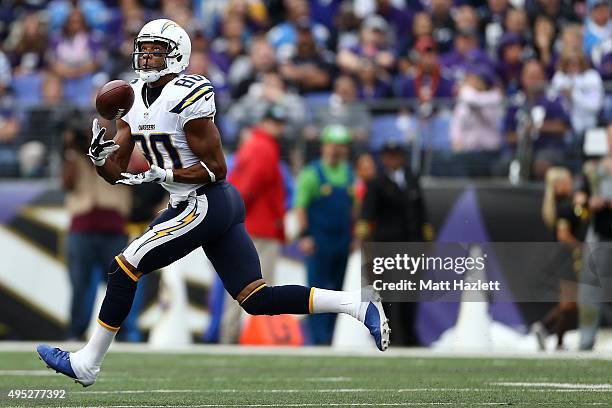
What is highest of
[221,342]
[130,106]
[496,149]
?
[130,106]

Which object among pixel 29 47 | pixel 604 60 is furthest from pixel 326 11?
pixel 604 60

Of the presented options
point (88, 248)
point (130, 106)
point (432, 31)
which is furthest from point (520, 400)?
point (432, 31)

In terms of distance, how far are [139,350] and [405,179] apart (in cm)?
267

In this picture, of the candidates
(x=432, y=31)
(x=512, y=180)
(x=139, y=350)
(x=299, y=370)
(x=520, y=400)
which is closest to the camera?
(x=520, y=400)

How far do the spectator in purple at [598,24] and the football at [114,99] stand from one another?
7155 mm

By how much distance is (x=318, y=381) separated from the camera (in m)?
7.75

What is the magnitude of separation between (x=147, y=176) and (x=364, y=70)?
6868mm

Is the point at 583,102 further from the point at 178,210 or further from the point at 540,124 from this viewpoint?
the point at 178,210

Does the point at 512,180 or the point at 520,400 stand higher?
the point at 520,400

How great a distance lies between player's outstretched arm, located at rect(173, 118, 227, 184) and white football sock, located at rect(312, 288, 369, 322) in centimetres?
78

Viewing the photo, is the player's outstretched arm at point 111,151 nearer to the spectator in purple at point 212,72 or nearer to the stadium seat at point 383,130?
the stadium seat at point 383,130

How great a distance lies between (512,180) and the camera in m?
11.8

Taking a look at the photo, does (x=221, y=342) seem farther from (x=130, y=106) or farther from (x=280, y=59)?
(x=130, y=106)

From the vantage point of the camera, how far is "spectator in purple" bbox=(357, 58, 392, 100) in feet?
42.4
